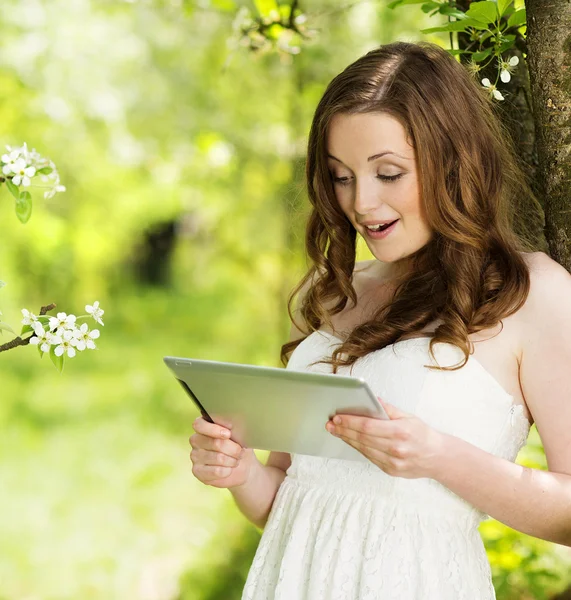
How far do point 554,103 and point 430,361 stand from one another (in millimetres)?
505

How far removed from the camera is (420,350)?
1.47 m

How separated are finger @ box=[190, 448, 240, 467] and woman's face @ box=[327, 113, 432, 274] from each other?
1.58 feet

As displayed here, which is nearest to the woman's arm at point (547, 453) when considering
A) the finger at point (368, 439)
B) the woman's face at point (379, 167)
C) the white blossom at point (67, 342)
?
the finger at point (368, 439)

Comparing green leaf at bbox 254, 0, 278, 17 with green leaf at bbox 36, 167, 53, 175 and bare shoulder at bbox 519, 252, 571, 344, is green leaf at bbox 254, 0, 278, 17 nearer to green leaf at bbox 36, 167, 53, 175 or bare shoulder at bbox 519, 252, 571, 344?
green leaf at bbox 36, 167, 53, 175

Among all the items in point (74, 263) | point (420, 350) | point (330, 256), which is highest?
point (330, 256)

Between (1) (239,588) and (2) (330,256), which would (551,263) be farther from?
(1) (239,588)

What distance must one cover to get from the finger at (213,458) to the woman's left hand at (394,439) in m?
0.34

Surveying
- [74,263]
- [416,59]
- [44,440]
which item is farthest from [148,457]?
[416,59]

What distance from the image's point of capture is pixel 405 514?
57.5 inches

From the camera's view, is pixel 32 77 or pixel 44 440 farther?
pixel 44 440

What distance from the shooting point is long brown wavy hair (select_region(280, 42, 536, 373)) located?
1.48m

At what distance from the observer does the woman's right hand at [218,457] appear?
143 centimetres

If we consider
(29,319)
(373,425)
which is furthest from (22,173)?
(373,425)

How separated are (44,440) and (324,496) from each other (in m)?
5.40
